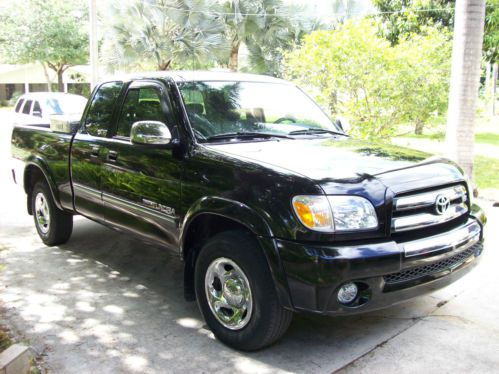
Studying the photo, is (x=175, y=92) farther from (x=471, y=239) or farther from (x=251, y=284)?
(x=471, y=239)

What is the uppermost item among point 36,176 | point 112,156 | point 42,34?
point 42,34

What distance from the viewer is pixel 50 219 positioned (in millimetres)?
6125

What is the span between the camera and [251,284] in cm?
351

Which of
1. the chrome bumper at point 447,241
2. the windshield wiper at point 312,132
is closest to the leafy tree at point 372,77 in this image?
the windshield wiper at point 312,132

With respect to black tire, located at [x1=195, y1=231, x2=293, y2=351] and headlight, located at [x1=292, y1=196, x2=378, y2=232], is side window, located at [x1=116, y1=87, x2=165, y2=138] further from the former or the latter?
headlight, located at [x1=292, y1=196, x2=378, y2=232]

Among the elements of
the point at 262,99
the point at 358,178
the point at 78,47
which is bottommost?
the point at 358,178

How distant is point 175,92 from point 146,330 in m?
1.89

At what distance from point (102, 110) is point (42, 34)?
116 feet

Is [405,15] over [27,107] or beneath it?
over

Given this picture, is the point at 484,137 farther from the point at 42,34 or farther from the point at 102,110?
the point at 42,34

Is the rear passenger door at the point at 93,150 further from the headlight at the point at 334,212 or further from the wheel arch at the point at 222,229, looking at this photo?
the headlight at the point at 334,212

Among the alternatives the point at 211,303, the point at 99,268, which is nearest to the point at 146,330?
the point at 211,303

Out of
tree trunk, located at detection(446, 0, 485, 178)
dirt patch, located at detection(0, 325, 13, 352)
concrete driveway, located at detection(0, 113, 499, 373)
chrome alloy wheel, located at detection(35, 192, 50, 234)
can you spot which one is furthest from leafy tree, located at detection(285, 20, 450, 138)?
dirt patch, located at detection(0, 325, 13, 352)

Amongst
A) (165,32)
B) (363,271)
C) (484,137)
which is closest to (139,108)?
(363,271)
